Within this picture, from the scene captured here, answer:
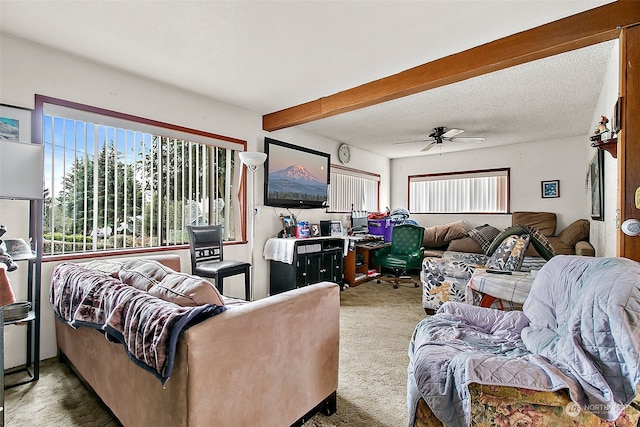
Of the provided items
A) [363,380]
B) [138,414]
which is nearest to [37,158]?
[138,414]

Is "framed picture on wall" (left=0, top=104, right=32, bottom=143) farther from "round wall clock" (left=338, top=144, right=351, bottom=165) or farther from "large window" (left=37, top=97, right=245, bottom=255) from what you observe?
"round wall clock" (left=338, top=144, right=351, bottom=165)

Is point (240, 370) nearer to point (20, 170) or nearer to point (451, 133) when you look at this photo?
point (20, 170)

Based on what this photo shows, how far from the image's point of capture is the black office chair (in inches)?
122

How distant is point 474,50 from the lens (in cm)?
249

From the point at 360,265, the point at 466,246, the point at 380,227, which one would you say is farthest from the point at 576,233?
the point at 360,265

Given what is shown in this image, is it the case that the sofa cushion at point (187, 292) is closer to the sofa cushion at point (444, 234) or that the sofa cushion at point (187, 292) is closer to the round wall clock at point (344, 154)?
the round wall clock at point (344, 154)

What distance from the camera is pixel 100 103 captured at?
2.78m

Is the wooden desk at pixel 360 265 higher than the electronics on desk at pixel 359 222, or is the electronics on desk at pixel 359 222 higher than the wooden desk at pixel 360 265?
the electronics on desk at pixel 359 222

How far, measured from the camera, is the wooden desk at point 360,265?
5035mm

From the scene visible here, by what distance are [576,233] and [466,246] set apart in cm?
154

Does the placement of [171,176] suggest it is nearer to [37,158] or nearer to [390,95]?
[37,158]

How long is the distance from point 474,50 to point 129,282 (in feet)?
9.41

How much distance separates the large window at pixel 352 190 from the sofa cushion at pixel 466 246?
5.67 feet

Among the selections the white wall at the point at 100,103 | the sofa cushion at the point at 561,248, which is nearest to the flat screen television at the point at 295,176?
the white wall at the point at 100,103
